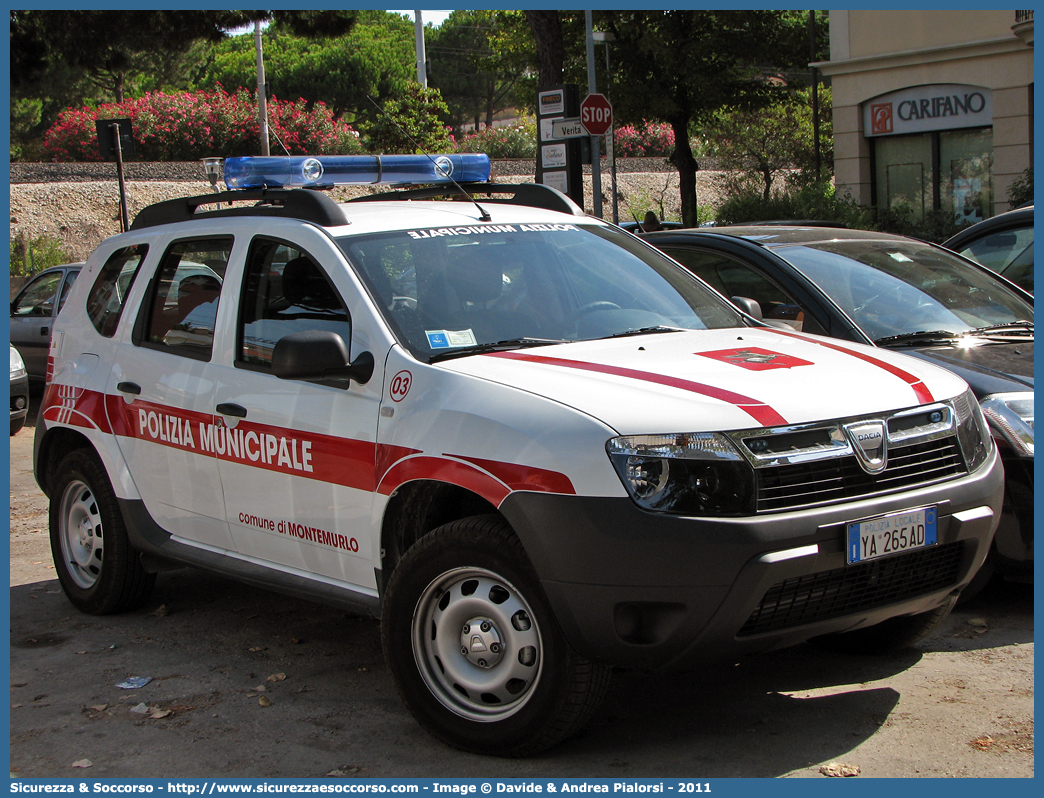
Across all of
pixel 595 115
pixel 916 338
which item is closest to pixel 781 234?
pixel 916 338

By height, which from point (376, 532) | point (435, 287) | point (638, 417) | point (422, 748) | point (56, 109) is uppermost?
point (56, 109)

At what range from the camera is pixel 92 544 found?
568cm

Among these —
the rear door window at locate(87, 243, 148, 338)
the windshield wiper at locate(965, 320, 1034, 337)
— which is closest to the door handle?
the rear door window at locate(87, 243, 148, 338)

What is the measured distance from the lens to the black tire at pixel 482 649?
359cm

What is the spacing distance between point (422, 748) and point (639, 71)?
27.1 m

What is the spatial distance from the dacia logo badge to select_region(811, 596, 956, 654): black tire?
100 centimetres

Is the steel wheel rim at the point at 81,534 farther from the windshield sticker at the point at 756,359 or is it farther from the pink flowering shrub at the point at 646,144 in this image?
the pink flowering shrub at the point at 646,144

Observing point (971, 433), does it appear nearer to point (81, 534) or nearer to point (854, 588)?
point (854, 588)

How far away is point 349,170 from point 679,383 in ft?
8.99

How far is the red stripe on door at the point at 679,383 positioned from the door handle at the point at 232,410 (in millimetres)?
1138

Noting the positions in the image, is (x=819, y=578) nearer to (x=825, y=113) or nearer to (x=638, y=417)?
(x=638, y=417)

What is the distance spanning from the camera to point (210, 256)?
5.07 metres

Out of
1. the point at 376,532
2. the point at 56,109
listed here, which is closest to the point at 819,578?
the point at 376,532

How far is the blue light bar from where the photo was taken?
5.43m
